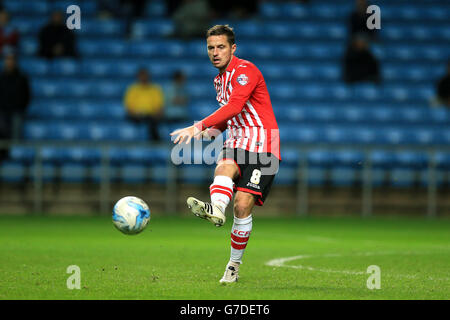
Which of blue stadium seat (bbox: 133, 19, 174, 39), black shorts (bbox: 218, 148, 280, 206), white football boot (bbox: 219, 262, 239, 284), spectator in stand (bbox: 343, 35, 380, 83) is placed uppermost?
blue stadium seat (bbox: 133, 19, 174, 39)

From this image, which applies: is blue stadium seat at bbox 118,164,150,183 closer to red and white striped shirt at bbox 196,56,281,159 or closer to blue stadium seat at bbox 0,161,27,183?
blue stadium seat at bbox 0,161,27,183

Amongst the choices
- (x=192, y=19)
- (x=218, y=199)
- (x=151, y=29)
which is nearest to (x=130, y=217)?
(x=218, y=199)

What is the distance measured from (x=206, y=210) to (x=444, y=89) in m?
12.4

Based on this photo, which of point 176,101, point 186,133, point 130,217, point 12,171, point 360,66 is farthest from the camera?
point 360,66

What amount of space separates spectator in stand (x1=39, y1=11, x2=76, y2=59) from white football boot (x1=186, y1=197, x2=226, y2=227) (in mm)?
12094

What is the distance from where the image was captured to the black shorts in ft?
20.8

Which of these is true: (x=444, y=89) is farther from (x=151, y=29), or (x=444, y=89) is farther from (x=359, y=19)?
(x=151, y=29)

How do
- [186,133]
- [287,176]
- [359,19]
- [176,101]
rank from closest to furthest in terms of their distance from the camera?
[186,133] < [287,176] < [176,101] < [359,19]

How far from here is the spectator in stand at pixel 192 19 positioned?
1788 centimetres

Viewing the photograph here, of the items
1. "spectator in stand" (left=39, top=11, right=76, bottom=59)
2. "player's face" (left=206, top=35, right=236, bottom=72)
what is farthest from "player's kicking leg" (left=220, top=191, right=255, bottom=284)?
"spectator in stand" (left=39, top=11, right=76, bottom=59)

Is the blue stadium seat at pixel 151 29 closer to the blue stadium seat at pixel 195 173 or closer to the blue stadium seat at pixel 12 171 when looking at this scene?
the blue stadium seat at pixel 195 173

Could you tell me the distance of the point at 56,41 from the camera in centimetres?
1748

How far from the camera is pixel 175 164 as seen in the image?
1477 cm
